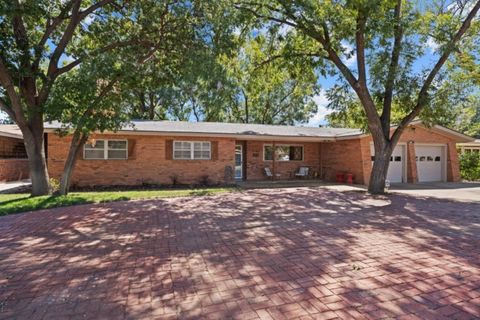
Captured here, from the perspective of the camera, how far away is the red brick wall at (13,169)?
14281mm

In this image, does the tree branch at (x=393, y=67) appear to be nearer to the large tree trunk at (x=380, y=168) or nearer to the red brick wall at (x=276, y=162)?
the large tree trunk at (x=380, y=168)

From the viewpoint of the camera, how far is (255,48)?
13.2 metres

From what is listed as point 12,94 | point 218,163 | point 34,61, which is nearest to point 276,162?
point 218,163

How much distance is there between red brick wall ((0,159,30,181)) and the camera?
46.9 ft

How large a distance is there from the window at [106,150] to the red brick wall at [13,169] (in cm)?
477

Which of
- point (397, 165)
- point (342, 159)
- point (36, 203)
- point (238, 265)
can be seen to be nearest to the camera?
point (238, 265)

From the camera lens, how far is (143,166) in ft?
44.8

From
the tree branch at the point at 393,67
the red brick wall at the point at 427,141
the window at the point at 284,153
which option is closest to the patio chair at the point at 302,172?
the window at the point at 284,153

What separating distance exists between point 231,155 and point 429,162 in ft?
39.4

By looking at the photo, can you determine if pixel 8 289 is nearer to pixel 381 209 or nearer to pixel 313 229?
pixel 313 229

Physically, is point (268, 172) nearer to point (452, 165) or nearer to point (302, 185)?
point (302, 185)

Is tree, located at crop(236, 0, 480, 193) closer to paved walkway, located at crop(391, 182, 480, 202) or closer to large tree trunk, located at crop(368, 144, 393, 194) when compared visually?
large tree trunk, located at crop(368, 144, 393, 194)

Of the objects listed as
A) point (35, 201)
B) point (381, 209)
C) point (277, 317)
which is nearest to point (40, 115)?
point (35, 201)

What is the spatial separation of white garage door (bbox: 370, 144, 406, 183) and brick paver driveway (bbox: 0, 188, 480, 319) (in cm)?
923
